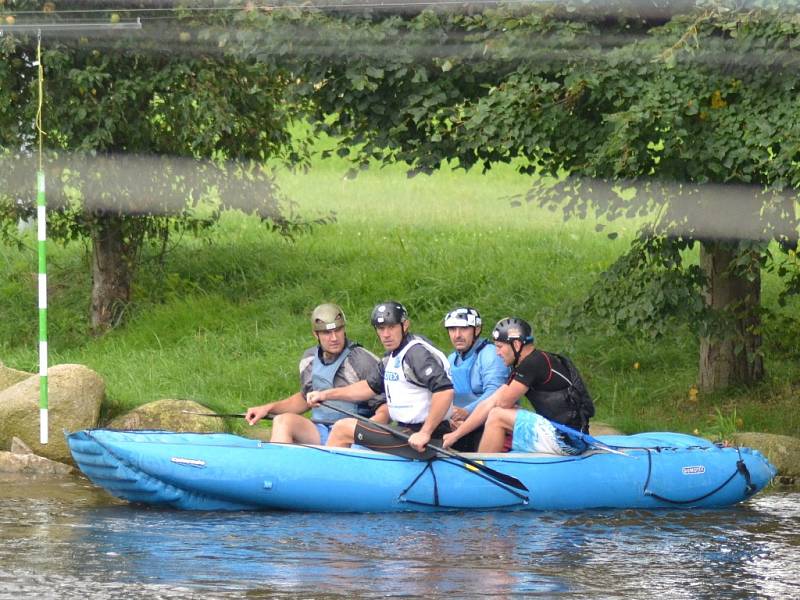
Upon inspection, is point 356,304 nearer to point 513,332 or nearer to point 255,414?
point 255,414

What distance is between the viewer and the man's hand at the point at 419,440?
9.45 meters

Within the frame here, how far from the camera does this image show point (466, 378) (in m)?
10.3

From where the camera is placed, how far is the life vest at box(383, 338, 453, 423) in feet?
31.4

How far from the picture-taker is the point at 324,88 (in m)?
11.9

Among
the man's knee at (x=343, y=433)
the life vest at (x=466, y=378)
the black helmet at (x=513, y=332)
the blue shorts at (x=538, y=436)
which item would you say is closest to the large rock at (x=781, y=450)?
the blue shorts at (x=538, y=436)

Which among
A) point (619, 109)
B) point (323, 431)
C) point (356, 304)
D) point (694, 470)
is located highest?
point (619, 109)

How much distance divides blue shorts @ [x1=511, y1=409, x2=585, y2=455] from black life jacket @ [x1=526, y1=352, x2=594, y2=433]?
102 mm

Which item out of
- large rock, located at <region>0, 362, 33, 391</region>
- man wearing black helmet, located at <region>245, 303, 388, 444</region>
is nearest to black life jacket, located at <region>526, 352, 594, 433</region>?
man wearing black helmet, located at <region>245, 303, 388, 444</region>

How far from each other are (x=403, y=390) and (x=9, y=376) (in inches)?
164

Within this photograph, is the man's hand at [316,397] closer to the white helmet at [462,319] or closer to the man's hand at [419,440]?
the man's hand at [419,440]

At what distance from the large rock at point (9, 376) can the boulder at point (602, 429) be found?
4.56 meters

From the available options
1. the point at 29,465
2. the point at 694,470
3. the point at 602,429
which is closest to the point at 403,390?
the point at 694,470

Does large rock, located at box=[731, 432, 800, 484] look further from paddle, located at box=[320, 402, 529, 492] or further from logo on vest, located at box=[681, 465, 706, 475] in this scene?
paddle, located at box=[320, 402, 529, 492]

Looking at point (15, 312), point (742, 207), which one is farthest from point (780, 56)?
point (15, 312)
